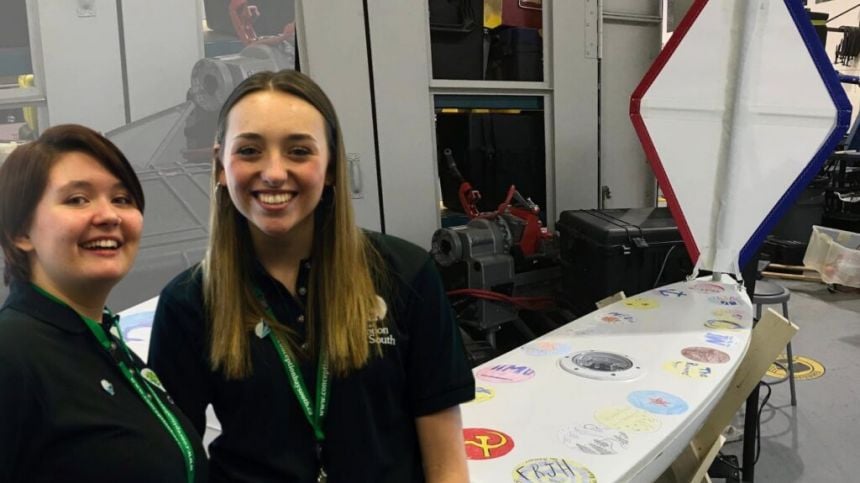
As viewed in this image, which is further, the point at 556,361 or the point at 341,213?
the point at 556,361

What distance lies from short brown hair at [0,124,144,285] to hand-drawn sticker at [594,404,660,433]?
1.04 m

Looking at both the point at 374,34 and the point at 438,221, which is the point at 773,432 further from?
the point at 374,34

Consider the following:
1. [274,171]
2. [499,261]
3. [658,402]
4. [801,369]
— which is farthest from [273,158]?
[801,369]

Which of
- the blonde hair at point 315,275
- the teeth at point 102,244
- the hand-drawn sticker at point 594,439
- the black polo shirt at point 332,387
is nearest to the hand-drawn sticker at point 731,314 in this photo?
the hand-drawn sticker at point 594,439

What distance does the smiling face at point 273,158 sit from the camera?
0.81 m

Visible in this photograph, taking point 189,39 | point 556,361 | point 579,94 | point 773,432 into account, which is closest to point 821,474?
point 773,432

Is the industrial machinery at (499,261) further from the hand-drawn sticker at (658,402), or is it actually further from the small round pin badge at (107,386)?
the small round pin badge at (107,386)

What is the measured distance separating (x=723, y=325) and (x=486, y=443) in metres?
1.03

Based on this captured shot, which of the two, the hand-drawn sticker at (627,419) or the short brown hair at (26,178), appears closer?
the short brown hair at (26,178)

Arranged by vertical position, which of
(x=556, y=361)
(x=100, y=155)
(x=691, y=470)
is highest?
(x=100, y=155)

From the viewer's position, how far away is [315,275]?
2.95 ft

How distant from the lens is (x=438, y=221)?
122 inches

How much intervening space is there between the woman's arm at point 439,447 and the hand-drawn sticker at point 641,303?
1.22 m

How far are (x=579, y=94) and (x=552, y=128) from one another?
10.7 inches
